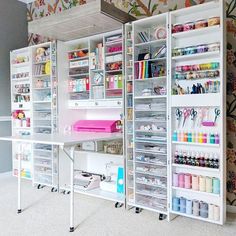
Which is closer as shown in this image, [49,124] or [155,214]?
[155,214]

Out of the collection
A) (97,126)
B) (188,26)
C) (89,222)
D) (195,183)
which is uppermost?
(188,26)

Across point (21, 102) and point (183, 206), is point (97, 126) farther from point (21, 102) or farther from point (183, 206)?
point (21, 102)

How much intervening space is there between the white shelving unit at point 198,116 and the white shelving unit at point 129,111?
1.64ft

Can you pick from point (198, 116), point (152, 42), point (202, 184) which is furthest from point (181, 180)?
point (152, 42)

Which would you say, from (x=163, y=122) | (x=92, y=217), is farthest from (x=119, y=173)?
(x=163, y=122)

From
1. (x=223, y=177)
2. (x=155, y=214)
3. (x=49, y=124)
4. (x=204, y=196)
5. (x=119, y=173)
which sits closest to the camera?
(x=223, y=177)

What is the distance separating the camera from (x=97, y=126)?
11.7 ft

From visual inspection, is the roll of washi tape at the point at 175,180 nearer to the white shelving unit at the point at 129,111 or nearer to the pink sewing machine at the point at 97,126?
the white shelving unit at the point at 129,111

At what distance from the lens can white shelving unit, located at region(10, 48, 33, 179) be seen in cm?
438

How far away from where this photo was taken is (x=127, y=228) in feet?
8.59

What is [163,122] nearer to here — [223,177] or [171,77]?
[171,77]

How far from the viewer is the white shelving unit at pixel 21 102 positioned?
4.38m

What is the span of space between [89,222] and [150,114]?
53.2 inches

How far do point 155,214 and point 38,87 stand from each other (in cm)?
254
